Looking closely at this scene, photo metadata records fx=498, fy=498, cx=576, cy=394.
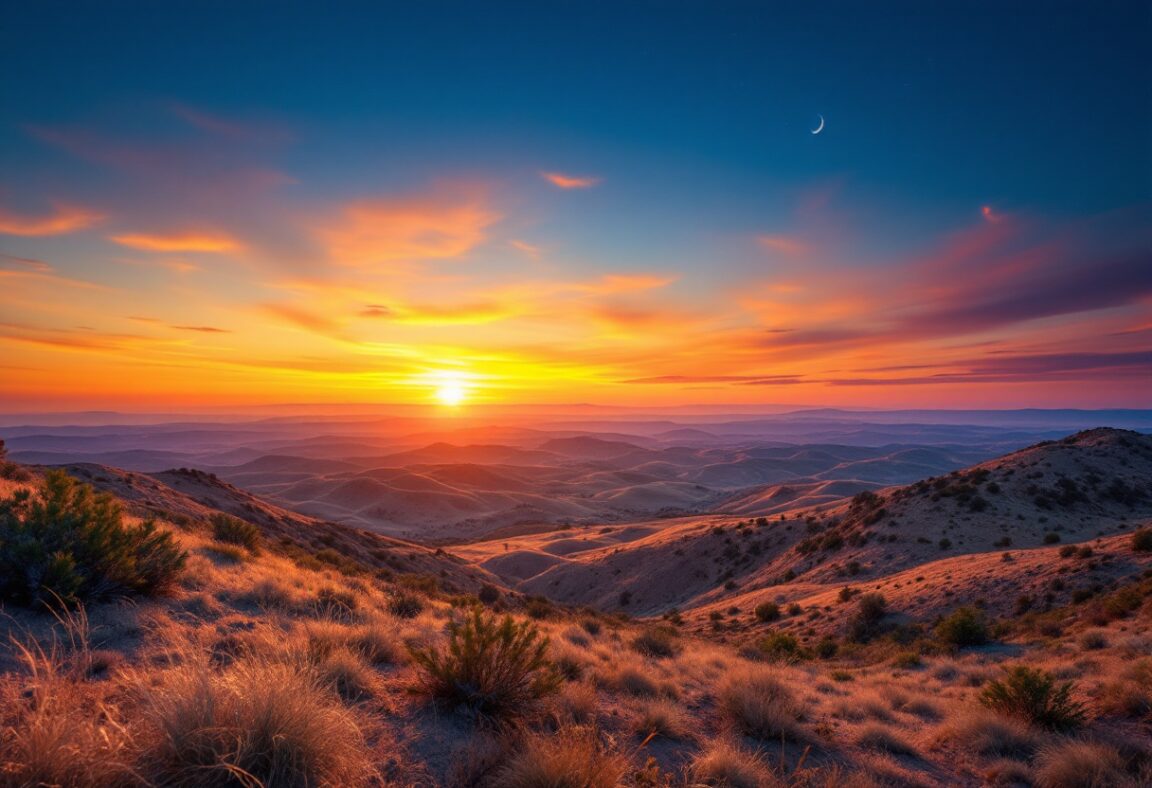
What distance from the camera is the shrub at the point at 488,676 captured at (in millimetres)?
4859

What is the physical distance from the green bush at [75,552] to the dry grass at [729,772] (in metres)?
6.33

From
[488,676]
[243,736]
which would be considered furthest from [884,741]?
[243,736]

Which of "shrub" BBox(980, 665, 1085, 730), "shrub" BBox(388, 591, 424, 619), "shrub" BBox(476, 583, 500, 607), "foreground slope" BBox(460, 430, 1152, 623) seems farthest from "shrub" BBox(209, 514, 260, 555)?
"foreground slope" BBox(460, 430, 1152, 623)

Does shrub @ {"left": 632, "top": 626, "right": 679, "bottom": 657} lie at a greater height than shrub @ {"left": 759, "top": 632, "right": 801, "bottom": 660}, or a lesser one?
greater

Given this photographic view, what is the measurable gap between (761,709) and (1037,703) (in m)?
3.98

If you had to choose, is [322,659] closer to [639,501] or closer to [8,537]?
[8,537]

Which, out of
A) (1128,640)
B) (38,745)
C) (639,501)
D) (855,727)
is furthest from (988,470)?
(639,501)

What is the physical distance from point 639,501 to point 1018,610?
91259 millimetres

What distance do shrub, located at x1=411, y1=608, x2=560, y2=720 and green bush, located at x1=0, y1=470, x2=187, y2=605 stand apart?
3855mm

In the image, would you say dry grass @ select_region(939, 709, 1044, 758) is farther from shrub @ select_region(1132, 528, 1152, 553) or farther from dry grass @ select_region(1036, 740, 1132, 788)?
shrub @ select_region(1132, 528, 1152, 553)

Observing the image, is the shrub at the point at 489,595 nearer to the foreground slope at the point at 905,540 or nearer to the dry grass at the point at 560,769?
the foreground slope at the point at 905,540

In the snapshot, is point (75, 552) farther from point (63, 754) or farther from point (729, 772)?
point (729, 772)

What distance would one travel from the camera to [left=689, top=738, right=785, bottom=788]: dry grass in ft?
14.1

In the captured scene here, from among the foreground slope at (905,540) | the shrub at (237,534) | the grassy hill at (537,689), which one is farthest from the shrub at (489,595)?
the foreground slope at (905,540)
